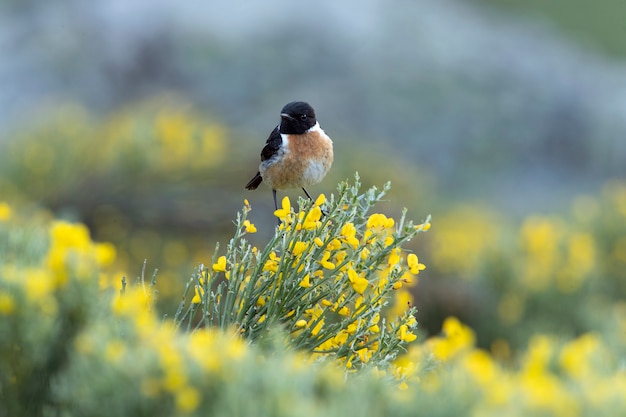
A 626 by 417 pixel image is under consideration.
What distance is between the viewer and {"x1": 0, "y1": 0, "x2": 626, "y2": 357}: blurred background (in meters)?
7.74

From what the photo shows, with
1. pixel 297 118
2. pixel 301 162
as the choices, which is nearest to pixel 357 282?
pixel 301 162

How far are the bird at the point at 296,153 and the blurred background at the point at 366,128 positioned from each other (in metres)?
3.00

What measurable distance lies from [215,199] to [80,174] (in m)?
1.76

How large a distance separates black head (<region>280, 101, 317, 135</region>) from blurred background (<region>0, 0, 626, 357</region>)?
3.10 meters

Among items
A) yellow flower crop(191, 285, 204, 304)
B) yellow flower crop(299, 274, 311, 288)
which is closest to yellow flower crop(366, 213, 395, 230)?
yellow flower crop(299, 274, 311, 288)

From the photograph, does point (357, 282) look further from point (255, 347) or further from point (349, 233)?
point (255, 347)

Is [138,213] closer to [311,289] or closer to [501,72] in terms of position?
[311,289]

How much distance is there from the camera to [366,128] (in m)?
15.0

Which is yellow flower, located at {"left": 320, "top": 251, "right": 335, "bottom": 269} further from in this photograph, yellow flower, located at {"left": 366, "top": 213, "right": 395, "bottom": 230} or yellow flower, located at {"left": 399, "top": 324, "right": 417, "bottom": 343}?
yellow flower, located at {"left": 399, "top": 324, "right": 417, "bottom": 343}

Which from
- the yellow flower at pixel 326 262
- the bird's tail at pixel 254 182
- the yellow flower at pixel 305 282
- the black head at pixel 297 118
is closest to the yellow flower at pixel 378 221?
the yellow flower at pixel 326 262

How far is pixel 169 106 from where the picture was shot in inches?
436

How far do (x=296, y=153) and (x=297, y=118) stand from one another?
17 cm

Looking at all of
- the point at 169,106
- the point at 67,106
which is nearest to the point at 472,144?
the point at 169,106

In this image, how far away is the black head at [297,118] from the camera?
4.17 m
